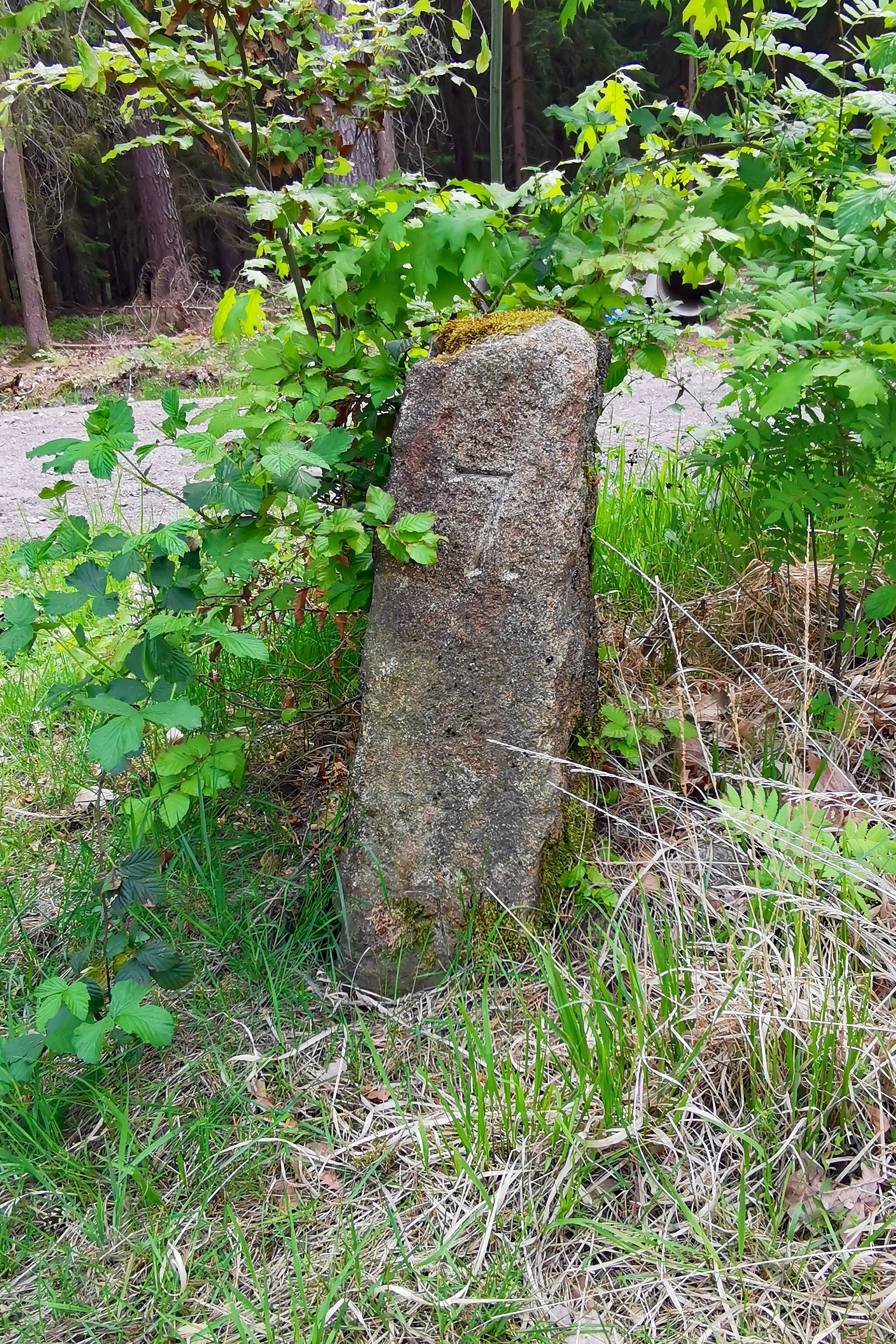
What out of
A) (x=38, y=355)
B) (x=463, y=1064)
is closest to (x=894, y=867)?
(x=463, y=1064)

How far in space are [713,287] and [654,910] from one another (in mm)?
7372

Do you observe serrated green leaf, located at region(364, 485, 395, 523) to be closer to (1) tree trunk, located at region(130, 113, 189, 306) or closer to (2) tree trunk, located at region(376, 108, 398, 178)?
(2) tree trunk, located at region(376, 108, 398, 178)

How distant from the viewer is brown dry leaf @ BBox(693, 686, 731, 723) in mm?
2309

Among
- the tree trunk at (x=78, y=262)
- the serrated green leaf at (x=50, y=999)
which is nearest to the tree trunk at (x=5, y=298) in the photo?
the tree trunk at (x=78, y=262)

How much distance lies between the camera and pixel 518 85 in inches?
624

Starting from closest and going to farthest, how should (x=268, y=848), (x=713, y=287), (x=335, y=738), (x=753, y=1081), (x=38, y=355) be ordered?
1. (x=753, y=1081)
2. (x=268, y=848)
3. (x=335, y=738)
4. (x=713, y=287)
5. (x=38, y=355)

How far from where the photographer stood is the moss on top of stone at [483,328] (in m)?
1.93

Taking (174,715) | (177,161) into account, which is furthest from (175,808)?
(177,161)

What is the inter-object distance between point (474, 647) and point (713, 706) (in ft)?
2.49

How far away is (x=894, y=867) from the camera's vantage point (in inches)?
60.4

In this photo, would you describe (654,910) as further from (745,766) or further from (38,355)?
(38,355)

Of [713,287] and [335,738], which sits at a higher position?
[713,287]

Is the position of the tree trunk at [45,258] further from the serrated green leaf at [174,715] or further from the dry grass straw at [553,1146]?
the dry grass straw at [553,1146]

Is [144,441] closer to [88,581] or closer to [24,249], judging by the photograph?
[88,581]
